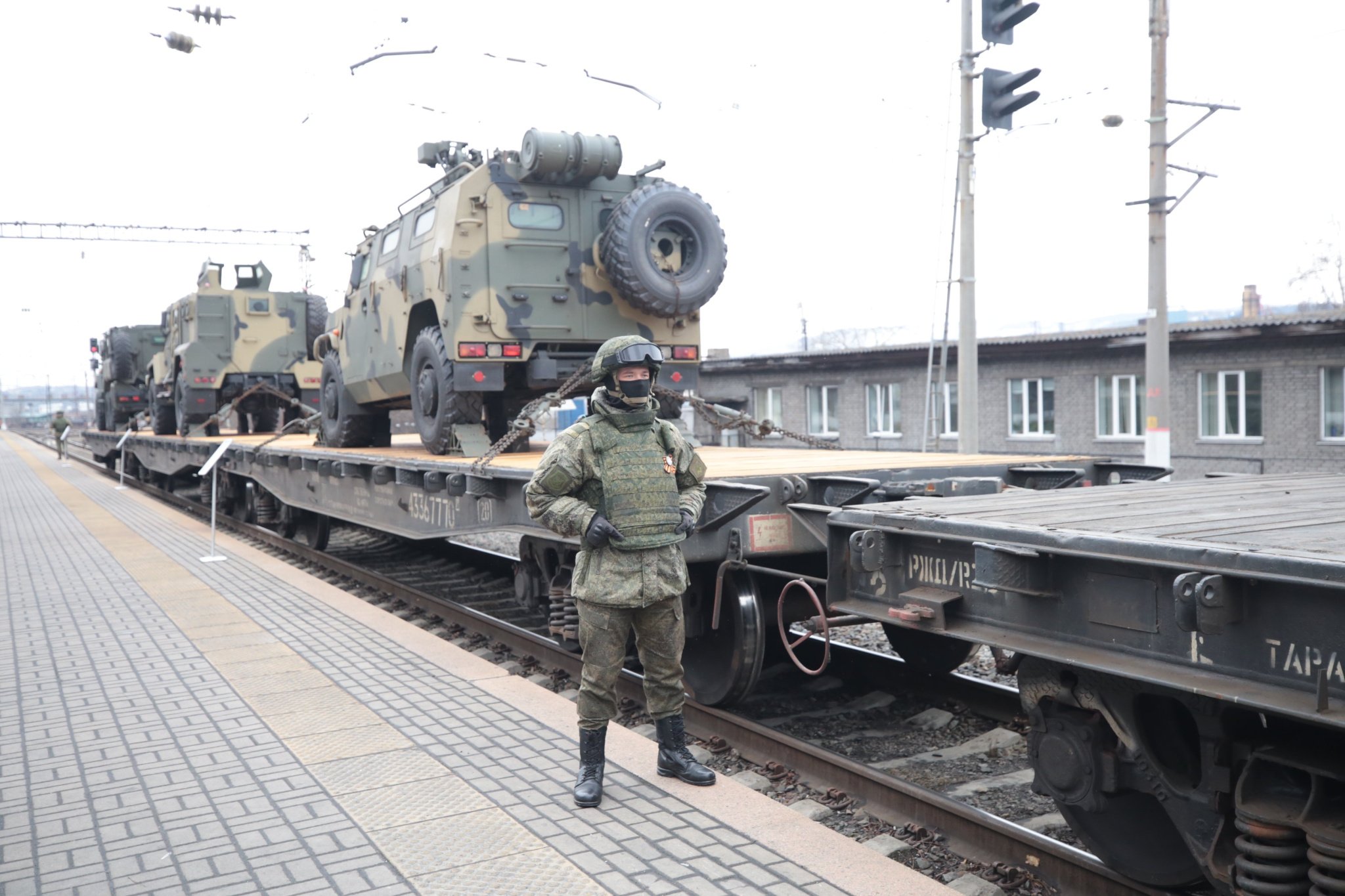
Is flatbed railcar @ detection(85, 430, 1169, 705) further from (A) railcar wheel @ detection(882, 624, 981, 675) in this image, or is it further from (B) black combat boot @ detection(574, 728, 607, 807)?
(B) black combat boot @ detection(574, 728, 607, 807)

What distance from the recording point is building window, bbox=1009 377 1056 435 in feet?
81.9

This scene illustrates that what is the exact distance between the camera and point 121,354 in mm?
28359

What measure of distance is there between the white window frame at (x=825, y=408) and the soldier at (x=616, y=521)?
971 inches

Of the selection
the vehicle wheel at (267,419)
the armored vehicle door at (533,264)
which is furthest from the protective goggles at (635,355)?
the vehicle wheel at (267,419)

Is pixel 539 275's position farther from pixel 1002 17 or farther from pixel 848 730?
pixel 1002 17

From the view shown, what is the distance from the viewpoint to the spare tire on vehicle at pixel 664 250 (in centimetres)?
855

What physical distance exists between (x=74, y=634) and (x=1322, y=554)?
28.3ft

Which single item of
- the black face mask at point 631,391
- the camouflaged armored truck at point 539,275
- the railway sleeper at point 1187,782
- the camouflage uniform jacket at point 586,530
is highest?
the camouflaged armored truck at point 539,275

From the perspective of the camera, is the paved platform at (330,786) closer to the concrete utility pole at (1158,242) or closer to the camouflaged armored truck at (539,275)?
the camouflaged armored truck at (539,275)

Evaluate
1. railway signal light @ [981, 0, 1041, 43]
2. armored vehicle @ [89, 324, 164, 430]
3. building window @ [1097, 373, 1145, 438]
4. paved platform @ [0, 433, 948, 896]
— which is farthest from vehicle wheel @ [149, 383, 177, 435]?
building window @ [1097, 373, 1145, 438]

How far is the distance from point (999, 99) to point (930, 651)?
691 centimetres

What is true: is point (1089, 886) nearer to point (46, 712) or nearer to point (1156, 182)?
point (46, 712)

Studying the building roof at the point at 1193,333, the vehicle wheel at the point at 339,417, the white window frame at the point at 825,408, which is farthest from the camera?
the white window frame at the point at 825,408

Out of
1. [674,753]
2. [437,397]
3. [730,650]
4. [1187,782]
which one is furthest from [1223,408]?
[1187,782]
